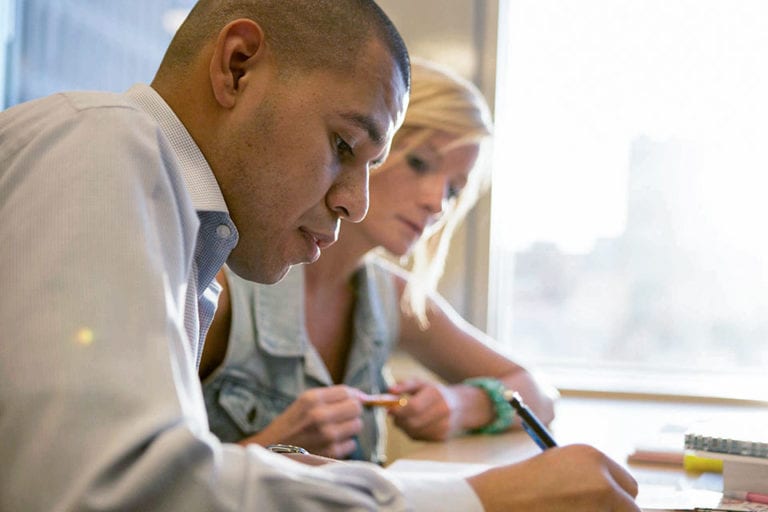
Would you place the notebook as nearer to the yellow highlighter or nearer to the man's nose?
the yellow highlighter

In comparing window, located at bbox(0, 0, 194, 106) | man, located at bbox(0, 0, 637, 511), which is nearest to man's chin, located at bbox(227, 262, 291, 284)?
man, located at bbox(0, 0, 637, 511)

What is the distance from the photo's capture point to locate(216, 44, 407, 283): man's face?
2.72 ft

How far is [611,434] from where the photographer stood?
72.0 inches

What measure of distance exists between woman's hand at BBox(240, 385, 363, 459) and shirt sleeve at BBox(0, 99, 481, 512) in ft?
2.51

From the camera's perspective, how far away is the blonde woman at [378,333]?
156cm

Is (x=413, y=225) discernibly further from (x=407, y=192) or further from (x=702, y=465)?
(x=702, y=465)

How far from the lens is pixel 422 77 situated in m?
1.88

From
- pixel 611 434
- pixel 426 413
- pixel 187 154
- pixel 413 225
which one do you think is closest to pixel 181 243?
pixel 187 154

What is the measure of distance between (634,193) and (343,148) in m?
1.85

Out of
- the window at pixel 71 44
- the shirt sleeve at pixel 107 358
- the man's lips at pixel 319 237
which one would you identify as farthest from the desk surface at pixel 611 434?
the window at pixel 71 44

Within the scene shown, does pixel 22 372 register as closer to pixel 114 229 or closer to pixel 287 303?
pixel 114 229

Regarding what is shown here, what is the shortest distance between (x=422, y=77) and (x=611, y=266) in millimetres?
970

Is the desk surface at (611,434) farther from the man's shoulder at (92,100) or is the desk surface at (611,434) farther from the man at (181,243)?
the man's shoulder at (92,100)

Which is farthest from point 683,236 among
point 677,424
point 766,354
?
point 677,424
